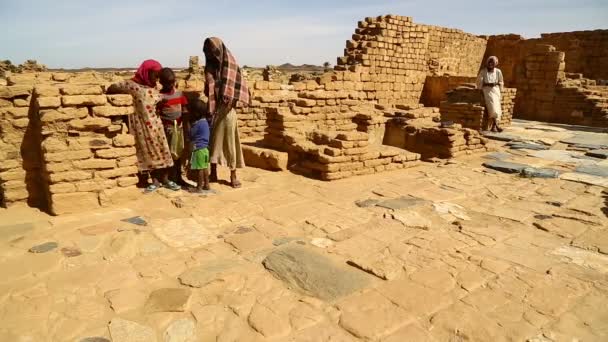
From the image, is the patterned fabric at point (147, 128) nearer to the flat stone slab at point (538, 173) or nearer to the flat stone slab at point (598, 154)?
the flat stone slab at point (538, 173)

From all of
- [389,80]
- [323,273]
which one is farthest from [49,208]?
[389,80]

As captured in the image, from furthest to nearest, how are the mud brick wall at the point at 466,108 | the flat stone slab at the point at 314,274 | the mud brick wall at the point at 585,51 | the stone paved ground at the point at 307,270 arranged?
the mud brick wall at the point at 585,51 < the mud brick wall at the point at 466,108 < the flat stone slab at the point at 314,274 < the stone paved ground at the point at 307,270

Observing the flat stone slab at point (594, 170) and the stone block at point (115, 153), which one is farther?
the flat stone slab at point (594, 170)

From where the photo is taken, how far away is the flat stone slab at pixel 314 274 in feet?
8.99

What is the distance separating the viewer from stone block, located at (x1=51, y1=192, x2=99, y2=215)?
3934 mm

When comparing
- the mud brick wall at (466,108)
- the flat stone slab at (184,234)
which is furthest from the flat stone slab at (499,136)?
the flat stone slab at (184,234)

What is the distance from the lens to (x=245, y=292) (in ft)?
8.82

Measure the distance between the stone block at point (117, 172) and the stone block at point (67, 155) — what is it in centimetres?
22

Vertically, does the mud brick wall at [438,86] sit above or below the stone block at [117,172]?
above

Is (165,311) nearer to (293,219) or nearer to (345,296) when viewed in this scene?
(345,296)

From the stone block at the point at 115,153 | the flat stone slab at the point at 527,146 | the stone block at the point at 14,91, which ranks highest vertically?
the stone block at the point at 14,91

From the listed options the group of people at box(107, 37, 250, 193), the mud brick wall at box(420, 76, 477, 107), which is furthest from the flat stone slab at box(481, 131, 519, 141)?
the group of people at box(107, 37, 250, 193)

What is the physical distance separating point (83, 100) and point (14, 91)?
71 centimetres

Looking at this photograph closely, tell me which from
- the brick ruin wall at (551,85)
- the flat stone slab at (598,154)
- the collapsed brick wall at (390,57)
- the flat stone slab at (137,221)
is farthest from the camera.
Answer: the brick ruin wall at (551,85)
